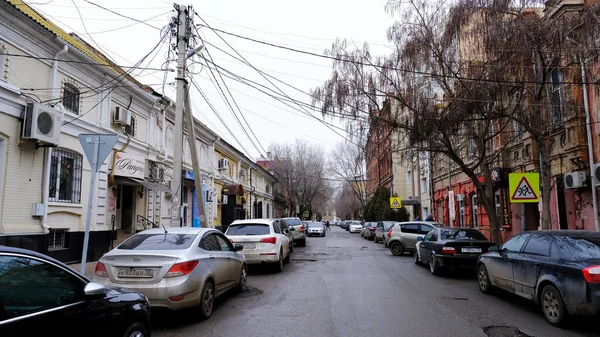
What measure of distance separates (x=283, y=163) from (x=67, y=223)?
38.6 meters

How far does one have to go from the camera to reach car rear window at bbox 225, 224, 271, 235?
12.1 meters

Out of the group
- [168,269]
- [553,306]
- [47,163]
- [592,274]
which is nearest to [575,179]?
[553,306]

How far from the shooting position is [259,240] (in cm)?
1180

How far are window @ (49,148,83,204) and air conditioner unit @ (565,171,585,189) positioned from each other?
15.9 m

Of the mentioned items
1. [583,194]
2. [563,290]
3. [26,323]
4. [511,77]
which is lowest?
[563,290]

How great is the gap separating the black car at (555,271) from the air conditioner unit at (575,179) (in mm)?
6561

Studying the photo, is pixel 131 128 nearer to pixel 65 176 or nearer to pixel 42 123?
pixel 65 176

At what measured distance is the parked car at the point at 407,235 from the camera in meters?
17.8

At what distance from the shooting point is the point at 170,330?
5953mm

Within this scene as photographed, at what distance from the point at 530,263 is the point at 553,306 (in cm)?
91

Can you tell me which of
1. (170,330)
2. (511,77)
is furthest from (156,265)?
(511,77)

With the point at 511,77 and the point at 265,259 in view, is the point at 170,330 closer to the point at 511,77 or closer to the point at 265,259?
the point at 265,259

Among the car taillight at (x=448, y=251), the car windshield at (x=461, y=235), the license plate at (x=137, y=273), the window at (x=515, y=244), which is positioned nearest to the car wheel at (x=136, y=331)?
the license plate at (x=137, y=273)

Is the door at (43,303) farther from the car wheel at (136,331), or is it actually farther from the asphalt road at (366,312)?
the asphalt road at (366,312)
